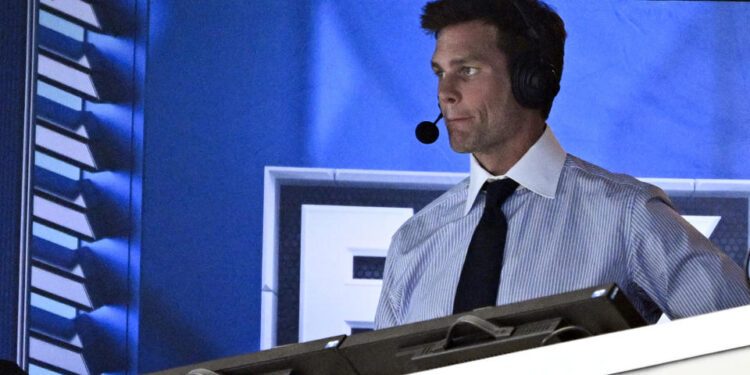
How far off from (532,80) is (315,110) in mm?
738

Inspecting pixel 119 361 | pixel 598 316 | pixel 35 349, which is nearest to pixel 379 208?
pixel 119 361

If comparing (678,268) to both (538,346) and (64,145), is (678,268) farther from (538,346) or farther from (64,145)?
(64,145)

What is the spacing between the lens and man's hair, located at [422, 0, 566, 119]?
2113mm

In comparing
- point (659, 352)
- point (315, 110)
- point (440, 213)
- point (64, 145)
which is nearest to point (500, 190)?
point (440, 213)

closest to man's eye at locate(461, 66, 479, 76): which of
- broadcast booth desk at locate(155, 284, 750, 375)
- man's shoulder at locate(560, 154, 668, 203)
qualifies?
man's shoulder at locate(560, 154, 668, 203)

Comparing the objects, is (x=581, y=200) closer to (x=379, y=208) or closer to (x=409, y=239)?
(x=409, y=239)

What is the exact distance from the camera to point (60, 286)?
8.69 feet

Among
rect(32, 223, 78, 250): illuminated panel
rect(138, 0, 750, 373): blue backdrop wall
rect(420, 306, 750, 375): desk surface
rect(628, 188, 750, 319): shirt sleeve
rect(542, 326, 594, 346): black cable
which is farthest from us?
rect(32, 223, 78, 250): illuminated panel

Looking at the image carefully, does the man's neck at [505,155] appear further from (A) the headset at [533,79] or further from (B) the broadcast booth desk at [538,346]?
(B) the broadcast booth desk at [538,346]

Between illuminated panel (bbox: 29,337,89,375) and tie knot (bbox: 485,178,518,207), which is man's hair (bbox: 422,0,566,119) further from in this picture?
illuminated panel (bbox: 29,337,89,375)

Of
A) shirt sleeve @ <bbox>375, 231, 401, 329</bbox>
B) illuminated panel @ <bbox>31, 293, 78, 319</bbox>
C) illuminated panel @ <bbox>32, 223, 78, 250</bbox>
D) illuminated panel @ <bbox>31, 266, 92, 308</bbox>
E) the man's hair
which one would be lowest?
illuminated panel @ <bbox>31, 293, 78, 319</bbox>

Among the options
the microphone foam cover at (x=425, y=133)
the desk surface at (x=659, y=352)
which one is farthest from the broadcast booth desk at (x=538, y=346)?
the microphone foam cover at (x=425, y=133)

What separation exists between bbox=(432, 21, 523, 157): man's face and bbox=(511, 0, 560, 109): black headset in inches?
1.0

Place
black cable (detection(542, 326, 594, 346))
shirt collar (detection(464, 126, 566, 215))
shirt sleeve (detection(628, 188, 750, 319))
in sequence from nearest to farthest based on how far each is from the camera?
1. black cable (detection(542, 326, 594, 346))
2. shirt sleeve (detection(628, 188, 750, 319))
3. shirt collar (detection(464, 126, 566, 215))
